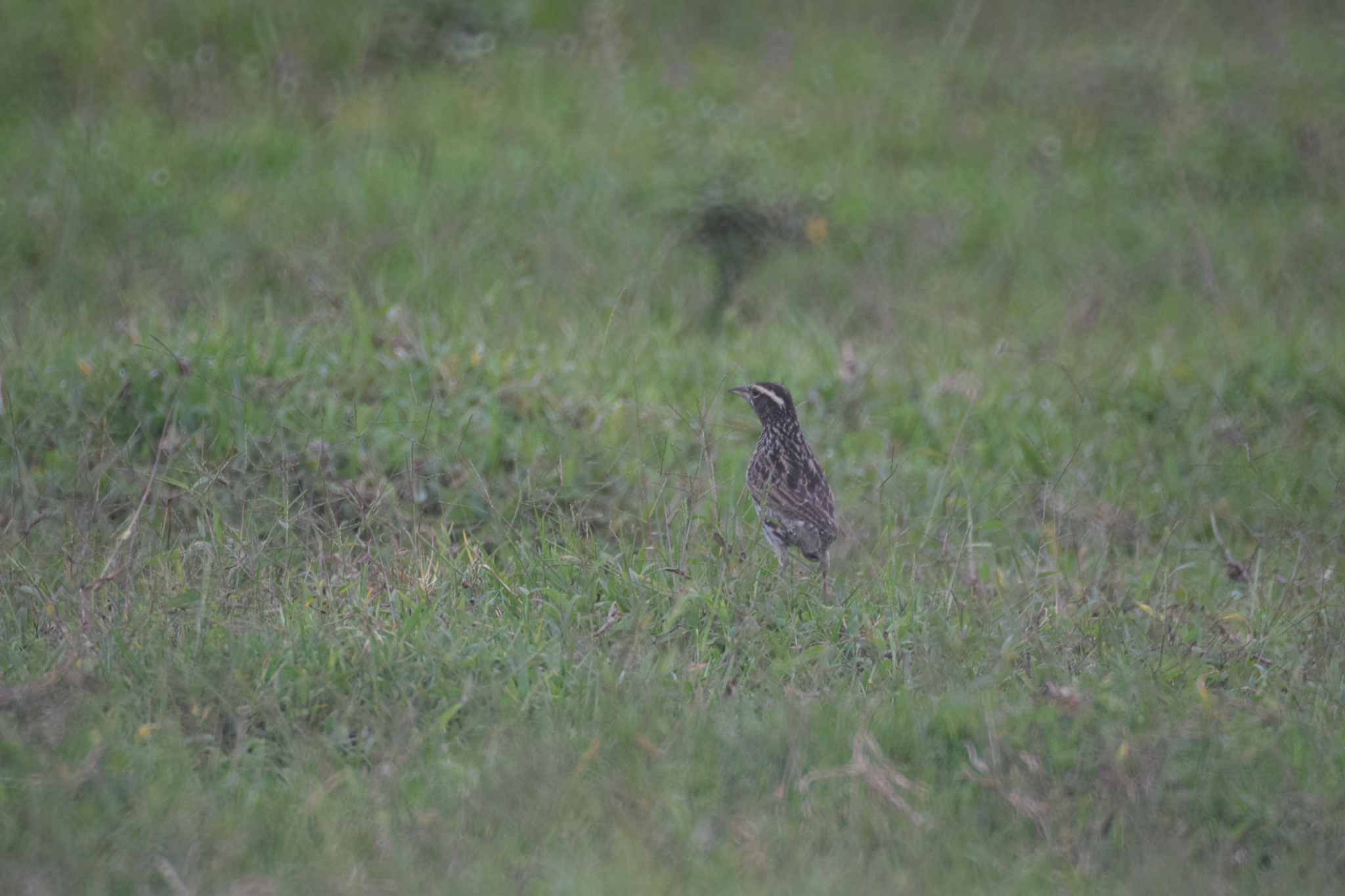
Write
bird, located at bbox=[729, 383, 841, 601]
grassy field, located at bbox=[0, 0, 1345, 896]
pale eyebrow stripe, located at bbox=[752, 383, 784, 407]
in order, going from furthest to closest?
pale eyebrow stripe, located at bbox=[752, 383, 784, 407]
bird, located at bbox=[729, 383, 841, 601]
grassy field, located at bbox=[0, 0, 1345, 896]

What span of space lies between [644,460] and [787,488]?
69cm

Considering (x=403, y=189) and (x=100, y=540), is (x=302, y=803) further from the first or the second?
(x=403, y=189)

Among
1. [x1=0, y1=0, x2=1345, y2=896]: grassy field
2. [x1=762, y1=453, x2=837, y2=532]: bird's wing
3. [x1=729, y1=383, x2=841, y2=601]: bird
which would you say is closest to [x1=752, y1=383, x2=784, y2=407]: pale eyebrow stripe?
[x1=729, y1=383, x2=841, y2=601]: bird

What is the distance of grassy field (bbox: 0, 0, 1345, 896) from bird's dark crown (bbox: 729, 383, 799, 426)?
443 mm

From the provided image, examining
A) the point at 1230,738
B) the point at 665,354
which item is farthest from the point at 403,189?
the point at 1230,738

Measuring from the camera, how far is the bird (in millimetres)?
4984

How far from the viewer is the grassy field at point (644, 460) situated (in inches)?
128

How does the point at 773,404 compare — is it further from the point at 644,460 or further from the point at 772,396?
the point at 644,460

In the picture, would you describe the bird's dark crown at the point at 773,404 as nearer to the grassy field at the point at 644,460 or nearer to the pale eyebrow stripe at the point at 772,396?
the pale eyebrow stripe at the point at 772,396

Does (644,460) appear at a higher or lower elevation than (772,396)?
lower

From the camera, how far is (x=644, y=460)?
5.46 meters

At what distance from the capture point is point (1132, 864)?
3119 millimetres

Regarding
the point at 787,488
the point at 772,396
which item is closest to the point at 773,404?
the point at 772,396

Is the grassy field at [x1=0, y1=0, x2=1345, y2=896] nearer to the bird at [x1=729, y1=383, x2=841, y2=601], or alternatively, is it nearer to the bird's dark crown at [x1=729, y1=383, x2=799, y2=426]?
the bird at [x1=729, y1=383, x2=841, y2=601]
